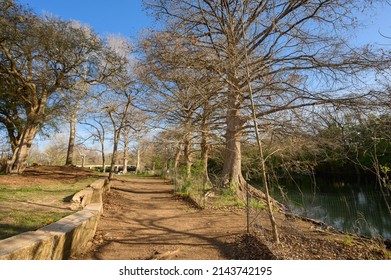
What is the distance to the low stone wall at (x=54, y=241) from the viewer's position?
2.71 metres

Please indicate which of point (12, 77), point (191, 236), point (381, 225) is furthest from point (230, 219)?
point (12, 77)

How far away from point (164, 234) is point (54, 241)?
244 cm

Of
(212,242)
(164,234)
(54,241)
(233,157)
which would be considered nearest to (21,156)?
(233,157)

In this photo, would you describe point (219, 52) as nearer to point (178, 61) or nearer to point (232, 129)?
point (178, 61)

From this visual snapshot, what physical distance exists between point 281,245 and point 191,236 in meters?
1.72

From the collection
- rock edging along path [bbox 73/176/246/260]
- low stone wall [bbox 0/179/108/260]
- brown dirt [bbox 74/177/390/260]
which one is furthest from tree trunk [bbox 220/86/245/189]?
low stone wall [bbox 0/179/108/260]

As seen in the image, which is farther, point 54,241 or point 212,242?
point 212,242

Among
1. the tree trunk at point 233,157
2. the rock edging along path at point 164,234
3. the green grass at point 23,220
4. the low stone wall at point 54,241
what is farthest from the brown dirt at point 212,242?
the tree trunk at point 233,157

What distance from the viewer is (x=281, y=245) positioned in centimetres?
427

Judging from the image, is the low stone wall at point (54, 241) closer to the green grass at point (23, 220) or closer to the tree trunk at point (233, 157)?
the green grass at point (23, 220)

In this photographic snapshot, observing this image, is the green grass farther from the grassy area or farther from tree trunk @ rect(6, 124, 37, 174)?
tree trunk @ rect(6, 124, 37, 174)

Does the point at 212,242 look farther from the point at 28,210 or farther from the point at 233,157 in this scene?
the point at 233,157

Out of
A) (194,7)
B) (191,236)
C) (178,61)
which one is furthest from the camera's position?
(194,7)

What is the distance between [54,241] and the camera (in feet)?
10.8
